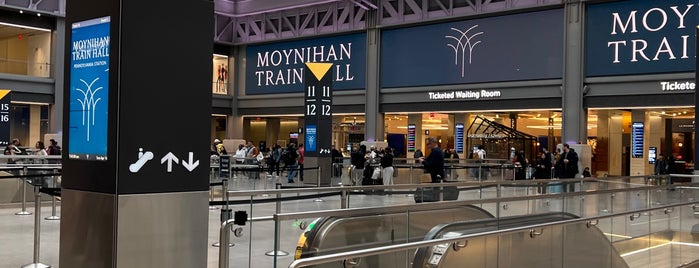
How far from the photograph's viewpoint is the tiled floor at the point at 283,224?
6418mm

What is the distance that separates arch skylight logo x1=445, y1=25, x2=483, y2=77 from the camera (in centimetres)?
3083

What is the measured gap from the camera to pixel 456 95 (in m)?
31.5

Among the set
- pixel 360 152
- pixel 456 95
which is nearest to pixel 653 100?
pixel 456 95

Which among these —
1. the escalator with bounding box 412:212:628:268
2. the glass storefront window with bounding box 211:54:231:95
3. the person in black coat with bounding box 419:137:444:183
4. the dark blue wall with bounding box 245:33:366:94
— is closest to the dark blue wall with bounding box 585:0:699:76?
the dark blue wall with bounding box 245:33:366:94

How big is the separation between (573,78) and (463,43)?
564cm

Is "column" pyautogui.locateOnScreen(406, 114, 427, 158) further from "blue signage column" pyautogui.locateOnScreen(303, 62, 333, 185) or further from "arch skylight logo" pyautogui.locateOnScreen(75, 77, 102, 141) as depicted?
"arch skylight logo" pyautogui.locateOnScreen(75, 77, 102, 141)

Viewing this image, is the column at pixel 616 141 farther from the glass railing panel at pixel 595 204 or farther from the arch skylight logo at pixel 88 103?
the arch skylight logo at pixel 88 103

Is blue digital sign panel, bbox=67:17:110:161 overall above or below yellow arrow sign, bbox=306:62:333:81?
below

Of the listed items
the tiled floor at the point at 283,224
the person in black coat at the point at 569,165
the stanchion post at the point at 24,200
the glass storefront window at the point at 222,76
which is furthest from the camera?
the glass storefront window at the point at 222,76

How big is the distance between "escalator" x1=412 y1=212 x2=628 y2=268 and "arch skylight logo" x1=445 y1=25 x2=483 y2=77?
24.0 metres

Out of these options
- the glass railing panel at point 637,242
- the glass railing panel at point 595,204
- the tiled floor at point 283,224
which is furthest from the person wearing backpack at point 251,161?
the glass railing panel at point 637,242

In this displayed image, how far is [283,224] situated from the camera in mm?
5148

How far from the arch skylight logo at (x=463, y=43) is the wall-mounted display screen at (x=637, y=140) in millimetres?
7663

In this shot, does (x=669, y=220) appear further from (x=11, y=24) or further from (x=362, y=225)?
(x=11, y=24)
